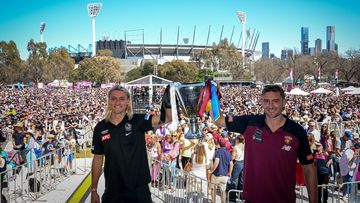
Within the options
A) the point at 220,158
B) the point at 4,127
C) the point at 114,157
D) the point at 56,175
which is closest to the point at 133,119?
the point at 114,157

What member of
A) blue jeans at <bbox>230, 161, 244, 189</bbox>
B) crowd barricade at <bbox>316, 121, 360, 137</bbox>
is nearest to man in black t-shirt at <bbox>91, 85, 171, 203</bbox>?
blue jeans at <bbox>230, 161, 244, 189</bbox>

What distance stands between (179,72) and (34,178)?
64.7 metres

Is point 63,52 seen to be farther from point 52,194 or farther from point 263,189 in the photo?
point 263,189

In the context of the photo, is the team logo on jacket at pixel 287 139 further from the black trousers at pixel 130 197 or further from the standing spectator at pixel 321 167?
the standing spectator at pixel 321 167

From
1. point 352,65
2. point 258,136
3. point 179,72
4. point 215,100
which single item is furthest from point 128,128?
point 179,72

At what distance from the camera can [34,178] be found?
7395 mm

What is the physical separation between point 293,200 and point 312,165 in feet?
1.07

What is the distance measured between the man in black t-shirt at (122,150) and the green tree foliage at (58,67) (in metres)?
72.1

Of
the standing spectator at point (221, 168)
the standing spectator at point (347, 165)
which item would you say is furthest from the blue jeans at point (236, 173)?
the standing spectator at point (347, 165)

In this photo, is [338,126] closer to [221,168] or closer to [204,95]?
[221,168]

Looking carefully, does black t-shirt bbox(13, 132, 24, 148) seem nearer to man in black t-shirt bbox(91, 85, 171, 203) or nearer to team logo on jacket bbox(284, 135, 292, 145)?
man in black t-shirt bbox(91, 85, 171, 203)

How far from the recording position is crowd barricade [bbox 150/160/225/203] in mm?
6316

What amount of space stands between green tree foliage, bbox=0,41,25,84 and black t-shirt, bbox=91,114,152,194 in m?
51.3

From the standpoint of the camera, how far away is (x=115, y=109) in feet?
9.61
